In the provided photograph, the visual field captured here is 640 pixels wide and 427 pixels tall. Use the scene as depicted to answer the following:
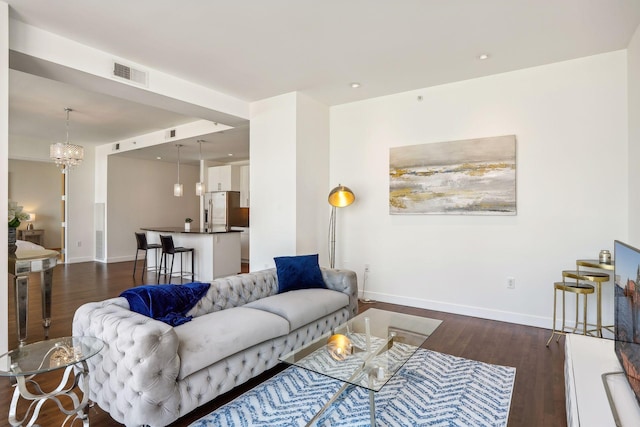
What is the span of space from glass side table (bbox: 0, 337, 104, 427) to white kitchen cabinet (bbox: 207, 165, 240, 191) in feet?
21.8

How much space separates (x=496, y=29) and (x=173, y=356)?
3.55 metres

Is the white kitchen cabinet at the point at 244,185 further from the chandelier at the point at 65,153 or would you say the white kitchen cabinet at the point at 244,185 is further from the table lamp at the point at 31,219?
the table lamp at the point at 31,219

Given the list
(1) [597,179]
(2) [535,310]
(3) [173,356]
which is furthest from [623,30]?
(3) [173,356]

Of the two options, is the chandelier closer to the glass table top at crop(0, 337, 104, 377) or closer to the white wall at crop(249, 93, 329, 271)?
the white wall at crop(249, 93, 329, 271)

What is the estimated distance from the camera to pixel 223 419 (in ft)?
6.93

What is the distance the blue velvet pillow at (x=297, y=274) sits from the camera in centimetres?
356

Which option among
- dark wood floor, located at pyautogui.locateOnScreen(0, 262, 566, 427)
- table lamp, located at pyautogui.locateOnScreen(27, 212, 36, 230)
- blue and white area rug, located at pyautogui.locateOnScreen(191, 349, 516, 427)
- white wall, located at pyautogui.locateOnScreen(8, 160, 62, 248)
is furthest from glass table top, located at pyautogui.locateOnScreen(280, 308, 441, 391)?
table lamp, located at pyautogui.locateOnScreen(27, 212, 36, 230)

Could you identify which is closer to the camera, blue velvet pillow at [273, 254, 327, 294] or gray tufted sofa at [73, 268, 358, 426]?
gray tufted sofa at [73, 268, 358, 426]

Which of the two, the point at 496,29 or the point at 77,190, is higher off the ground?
the point at 496,29

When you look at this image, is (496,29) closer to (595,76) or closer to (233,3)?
(595,76)

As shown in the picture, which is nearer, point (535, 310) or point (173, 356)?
point (173, 356)

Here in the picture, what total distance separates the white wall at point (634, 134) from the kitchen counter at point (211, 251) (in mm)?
5551

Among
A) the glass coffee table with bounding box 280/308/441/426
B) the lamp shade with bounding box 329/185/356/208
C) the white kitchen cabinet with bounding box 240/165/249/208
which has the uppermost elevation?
the white kitchen cabinet with bounding box 240/165/249/208

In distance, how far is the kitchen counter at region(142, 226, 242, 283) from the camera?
6164mm
